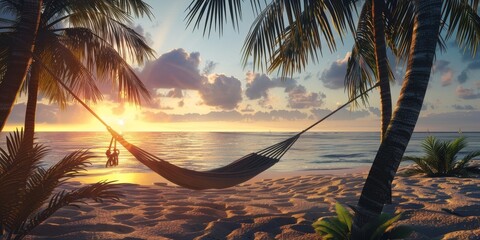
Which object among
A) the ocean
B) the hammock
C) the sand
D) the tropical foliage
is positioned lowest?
the ocean

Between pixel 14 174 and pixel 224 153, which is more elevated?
pixel 14 174

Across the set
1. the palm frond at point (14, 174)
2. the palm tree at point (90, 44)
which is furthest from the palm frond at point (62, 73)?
the palm frond at point (14, 174)

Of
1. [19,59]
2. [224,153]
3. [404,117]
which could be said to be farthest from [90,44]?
[224,153]

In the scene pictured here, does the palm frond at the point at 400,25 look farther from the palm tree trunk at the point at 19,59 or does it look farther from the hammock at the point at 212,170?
the palm tree trunk at the point at 19,59

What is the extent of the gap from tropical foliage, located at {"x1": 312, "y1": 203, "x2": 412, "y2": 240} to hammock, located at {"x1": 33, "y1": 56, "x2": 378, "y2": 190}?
1064mm

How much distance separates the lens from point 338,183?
6.75m

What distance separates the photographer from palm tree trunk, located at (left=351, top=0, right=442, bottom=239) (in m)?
2.40

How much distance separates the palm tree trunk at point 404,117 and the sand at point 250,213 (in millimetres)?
1129

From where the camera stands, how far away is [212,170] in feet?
14.0

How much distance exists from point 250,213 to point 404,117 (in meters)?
2.40

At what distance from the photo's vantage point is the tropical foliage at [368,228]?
2.60 meters

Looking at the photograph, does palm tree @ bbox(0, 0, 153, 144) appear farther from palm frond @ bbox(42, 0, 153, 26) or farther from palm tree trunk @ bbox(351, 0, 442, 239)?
palm tree trunk @ bbox(351, 0, 442, 239)

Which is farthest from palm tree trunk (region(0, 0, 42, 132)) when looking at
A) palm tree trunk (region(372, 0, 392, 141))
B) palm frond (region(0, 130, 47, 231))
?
palm tree trunk (region(372, 0, 392, 141))

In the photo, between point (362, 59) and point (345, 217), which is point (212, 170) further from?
point (362, 59)
